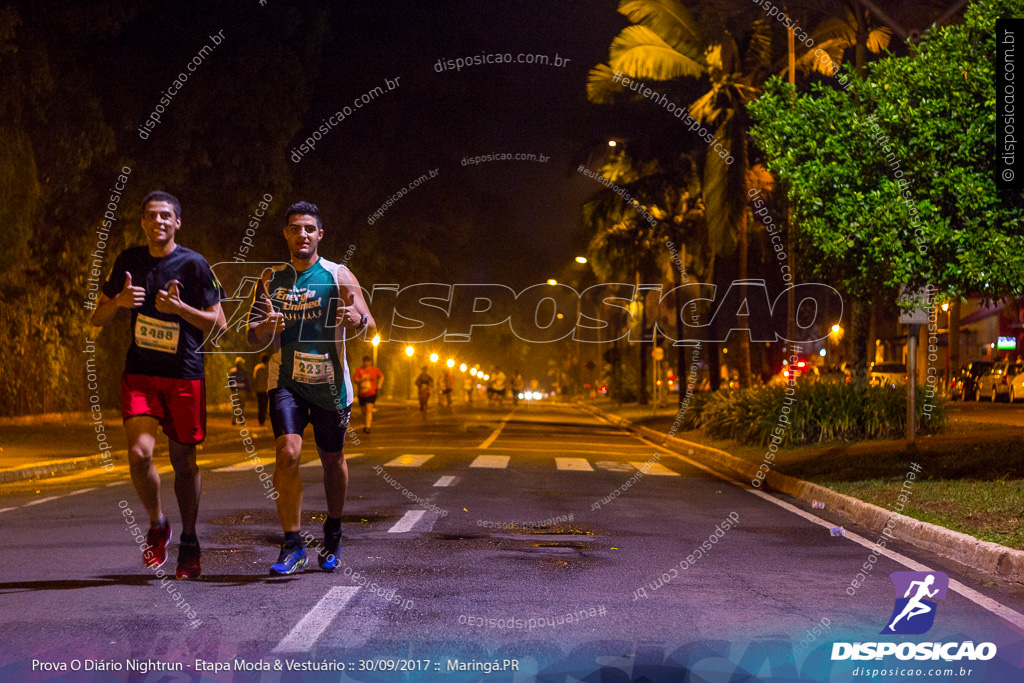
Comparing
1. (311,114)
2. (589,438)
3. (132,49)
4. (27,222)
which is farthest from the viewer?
(311,114)

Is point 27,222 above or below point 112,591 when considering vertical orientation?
above

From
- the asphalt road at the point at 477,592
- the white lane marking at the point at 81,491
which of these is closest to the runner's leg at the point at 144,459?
the asphalt road at the point at 477,592

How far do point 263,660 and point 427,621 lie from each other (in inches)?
42.7

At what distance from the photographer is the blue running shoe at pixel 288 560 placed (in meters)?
7.00

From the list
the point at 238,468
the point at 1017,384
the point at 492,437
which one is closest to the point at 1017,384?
the point at 1017,384

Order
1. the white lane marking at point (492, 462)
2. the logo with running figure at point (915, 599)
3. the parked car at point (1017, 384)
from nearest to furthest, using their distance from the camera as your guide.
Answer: the logo with running figure at point (915, 599) < the white lane marking at point (492, 462) < the parked car at point (1017, 384)

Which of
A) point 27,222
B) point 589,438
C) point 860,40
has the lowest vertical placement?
point 589,438

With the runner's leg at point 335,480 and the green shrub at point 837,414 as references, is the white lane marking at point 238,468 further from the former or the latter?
the green shrub at point 837,414

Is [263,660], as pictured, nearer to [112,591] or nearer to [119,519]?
[112,591]

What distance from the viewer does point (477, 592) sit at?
6852mm

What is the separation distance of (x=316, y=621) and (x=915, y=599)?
12.0 ft

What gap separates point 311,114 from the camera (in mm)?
33625

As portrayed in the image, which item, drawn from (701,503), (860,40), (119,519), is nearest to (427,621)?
(119,519)

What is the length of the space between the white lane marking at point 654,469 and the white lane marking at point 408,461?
3.36 m
